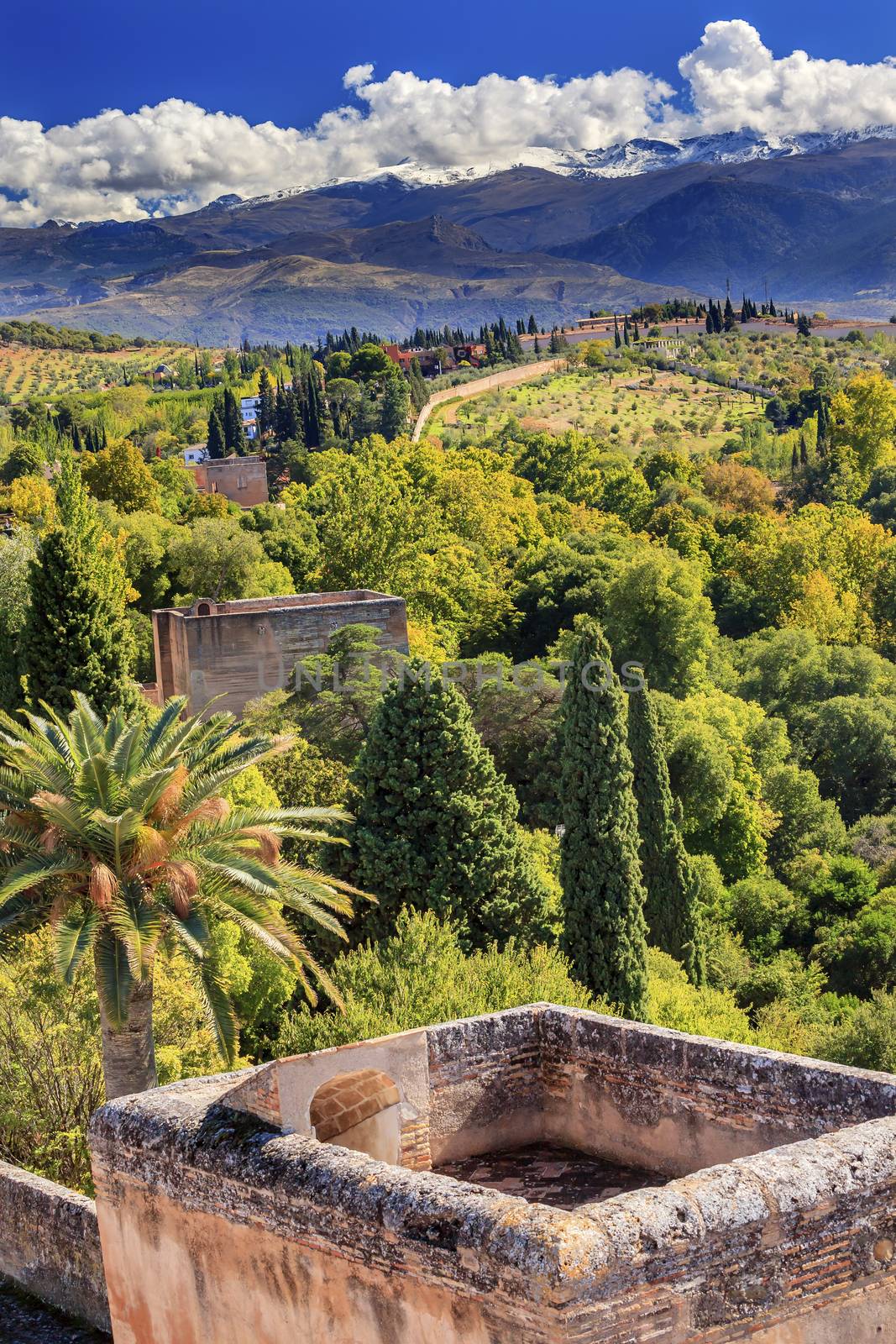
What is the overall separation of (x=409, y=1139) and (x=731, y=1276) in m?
2.35

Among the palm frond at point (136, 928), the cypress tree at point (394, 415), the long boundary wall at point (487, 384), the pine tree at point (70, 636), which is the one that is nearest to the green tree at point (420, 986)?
the palm frond at point (136, 928)

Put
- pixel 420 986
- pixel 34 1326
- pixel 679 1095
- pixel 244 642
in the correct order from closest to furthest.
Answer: pixel 679 1095 < pixel 34 1326 < pixel 420 986 < pixel 244 642

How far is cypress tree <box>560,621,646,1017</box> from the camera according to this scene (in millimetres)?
26734

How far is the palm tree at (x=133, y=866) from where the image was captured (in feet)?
45.0

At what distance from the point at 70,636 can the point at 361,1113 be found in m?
22.3

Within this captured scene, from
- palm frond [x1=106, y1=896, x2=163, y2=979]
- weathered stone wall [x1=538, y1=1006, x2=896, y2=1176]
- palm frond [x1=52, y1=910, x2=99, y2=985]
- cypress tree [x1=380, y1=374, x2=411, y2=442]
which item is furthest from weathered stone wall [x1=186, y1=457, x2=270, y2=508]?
weathered stone wall [x1=538, y1=1006, x2=896, y2=1176]

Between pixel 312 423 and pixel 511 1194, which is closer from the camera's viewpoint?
pixel 511 1194

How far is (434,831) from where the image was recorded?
84.1 feet

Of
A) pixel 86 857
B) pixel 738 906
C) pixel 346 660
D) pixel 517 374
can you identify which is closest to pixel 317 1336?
pixel 86 857

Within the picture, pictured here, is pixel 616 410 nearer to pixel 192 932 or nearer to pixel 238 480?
pixel 238 480

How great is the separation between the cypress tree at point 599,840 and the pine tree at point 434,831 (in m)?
1.32

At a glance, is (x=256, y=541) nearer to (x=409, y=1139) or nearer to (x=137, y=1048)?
(x=137, y=1048)

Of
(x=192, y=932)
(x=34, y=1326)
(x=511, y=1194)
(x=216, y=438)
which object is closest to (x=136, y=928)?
(x=192, y=932)

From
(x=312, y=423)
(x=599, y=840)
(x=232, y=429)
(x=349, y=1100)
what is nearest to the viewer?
(x=349, y=1100)
